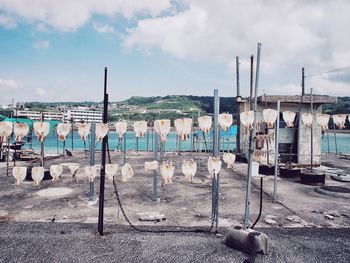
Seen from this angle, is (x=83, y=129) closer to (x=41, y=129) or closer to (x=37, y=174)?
(x=41, y=129)

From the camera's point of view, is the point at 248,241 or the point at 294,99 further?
the point at 294,99

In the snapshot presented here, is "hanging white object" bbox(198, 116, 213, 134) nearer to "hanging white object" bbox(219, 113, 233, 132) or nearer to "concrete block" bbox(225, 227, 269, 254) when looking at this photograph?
"hanging white object" bbox(219, 113, 233, 132)

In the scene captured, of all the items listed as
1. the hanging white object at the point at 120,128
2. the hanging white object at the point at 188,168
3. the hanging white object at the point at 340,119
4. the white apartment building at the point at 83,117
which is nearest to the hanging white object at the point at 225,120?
the hanging white object at the point at 188,168

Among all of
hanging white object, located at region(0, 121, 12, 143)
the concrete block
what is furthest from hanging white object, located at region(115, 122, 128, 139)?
the concrete block

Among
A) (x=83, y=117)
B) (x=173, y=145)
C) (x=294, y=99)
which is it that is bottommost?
(x=173, y=145)

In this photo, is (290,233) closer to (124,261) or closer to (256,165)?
(124,261)

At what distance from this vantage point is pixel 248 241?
7.19 metres

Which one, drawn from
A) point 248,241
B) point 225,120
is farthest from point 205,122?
point 248,241

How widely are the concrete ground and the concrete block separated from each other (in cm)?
23

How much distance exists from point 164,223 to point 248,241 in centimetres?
316

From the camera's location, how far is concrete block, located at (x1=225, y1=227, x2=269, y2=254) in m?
7.10

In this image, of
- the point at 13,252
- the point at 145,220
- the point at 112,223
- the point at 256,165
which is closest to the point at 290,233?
the point at 145,220

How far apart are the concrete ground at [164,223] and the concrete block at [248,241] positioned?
0.23m

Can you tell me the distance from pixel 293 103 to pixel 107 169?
21.0 meters
